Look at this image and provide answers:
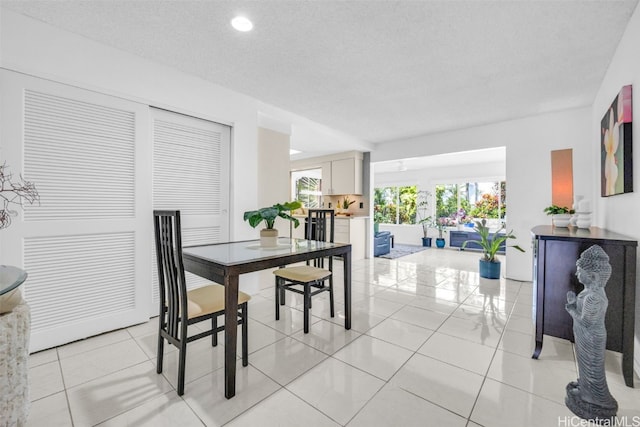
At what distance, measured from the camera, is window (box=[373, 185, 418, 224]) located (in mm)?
9070

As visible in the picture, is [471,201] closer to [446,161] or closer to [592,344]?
[446,161]

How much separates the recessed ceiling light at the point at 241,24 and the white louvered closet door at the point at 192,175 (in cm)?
125

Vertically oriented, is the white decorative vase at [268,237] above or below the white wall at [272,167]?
below

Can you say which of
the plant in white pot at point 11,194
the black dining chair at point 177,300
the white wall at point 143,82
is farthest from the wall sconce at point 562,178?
the plant in white pot at point 11,194

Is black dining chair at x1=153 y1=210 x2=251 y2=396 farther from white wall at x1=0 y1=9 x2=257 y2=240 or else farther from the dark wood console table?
the dark wood console table

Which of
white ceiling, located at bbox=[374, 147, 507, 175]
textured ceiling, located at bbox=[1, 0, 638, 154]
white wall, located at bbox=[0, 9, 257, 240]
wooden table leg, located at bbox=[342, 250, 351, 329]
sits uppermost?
textured ceiling, located at bbox=[1, 0, 638, 154]

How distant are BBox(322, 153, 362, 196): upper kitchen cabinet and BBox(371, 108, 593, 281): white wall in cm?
235

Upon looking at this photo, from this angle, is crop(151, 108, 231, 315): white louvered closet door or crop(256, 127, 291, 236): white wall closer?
crop(151, 108, 231, 315): white louvered closet door

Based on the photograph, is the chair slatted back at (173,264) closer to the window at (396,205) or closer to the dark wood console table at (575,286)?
the dark wood console table at (575,286)

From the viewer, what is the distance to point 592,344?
59.9 inches

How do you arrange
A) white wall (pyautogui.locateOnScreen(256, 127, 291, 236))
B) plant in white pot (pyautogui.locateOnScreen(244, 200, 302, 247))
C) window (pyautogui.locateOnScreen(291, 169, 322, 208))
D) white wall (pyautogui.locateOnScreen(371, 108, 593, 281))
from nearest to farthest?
plant in white pot (pyautogui.locateOnScreen(244, 200, 302, 247)) → white wall (pyautogui.locateOnScreen(371, 108, 593, 281)) → white wall (pyautogui.locateOnScreen(256, 127, 291, 236)) → window (pyautogui.locateOnScreen(291, 169, 322, 208))

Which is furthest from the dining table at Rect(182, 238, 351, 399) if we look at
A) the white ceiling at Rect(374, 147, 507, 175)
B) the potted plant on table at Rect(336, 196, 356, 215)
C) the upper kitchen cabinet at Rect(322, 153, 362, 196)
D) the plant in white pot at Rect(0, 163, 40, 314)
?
the white ceiling at Rect(374, 147, 507, 175)

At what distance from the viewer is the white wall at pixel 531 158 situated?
12.6 feet

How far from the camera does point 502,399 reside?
63.9 inches
